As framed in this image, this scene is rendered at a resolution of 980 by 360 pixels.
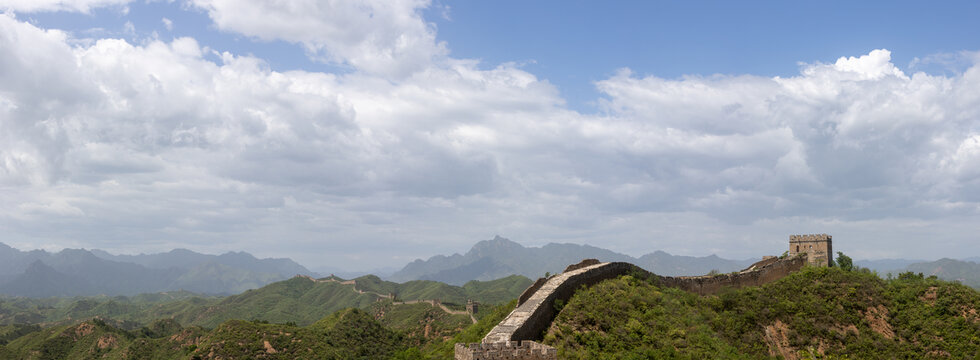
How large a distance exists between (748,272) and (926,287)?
10.0 metres

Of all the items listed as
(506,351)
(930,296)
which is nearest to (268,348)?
(506,351)

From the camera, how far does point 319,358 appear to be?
76.6 m

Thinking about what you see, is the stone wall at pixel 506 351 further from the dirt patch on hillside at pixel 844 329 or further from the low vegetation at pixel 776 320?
the dirt patch on hillside at pixel 844 329

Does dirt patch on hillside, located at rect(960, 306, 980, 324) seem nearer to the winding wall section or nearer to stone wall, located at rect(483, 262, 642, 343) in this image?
the winding wall section

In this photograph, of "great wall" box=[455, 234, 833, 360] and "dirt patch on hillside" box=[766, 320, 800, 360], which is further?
"dirt patch on hillside" box=[766, 320, 800, 360]

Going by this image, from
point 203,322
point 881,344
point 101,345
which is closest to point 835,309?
point 881,344

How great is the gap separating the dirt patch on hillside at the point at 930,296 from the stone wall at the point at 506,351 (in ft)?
95.0

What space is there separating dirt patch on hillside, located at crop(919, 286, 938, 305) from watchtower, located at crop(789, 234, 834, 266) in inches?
422

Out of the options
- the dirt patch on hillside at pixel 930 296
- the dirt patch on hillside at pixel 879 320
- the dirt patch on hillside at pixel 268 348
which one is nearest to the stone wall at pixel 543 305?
the dirt patch on hillside at pixel 879 320

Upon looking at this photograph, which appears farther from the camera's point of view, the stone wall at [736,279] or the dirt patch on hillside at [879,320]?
the stone wall at [736,279]

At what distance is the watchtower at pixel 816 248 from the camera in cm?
4853

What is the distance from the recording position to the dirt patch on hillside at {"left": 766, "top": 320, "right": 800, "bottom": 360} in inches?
1273

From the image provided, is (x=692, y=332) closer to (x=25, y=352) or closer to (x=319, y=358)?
(x=319, y=358)

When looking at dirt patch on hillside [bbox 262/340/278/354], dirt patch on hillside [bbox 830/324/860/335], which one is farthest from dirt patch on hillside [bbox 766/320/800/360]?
dirt patch on hillside [bbox 262/340/278/354]
